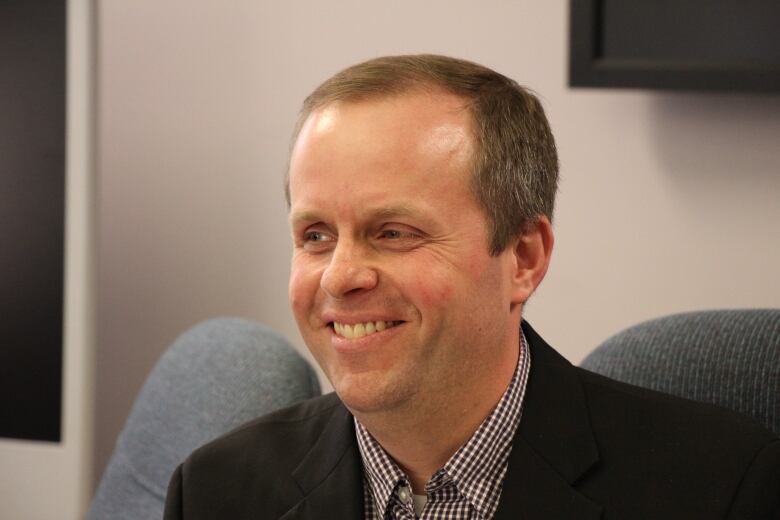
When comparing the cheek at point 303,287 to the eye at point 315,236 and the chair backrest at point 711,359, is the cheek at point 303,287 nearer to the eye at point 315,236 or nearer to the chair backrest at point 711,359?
the eye at point 315,236

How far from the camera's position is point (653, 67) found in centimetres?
213

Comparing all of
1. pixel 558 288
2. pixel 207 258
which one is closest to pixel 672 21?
pixel 558 288

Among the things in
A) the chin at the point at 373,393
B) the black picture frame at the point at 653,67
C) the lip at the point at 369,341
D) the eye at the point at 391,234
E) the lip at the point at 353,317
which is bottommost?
the chin at the point at 373,393

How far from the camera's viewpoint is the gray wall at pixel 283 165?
221cm

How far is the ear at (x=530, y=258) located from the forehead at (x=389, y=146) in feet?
0.42

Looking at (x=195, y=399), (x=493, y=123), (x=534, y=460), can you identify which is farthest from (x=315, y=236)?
(x=195, y=399)

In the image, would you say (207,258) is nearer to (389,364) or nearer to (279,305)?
(279,305)

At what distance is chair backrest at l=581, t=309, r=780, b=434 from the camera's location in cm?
161

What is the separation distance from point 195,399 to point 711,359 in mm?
907

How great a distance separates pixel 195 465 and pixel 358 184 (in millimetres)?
465

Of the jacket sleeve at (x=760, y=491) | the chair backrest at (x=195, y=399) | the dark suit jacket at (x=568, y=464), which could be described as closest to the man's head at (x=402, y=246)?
the dark suit jacket at (x=568, y=464)

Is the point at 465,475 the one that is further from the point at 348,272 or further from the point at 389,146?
the point at 389,146

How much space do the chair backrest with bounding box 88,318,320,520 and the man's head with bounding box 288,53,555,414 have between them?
0.63 meters

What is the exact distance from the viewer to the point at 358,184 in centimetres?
132
